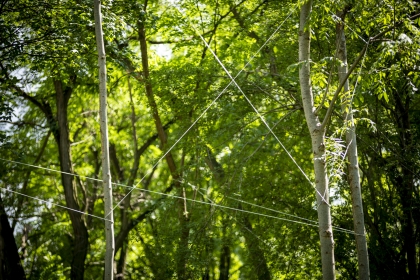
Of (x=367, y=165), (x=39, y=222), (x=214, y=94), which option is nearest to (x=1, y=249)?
(x=39, y=222)

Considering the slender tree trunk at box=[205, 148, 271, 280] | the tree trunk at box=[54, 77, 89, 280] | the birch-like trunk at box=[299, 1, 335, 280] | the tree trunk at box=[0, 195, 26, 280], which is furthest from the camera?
the tree trunk at box=[54, 77, 89, 280]

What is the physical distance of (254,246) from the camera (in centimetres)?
859

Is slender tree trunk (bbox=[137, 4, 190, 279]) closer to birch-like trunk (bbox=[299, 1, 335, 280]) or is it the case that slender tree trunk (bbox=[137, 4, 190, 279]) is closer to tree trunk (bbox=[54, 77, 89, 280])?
tree trunk (bbox=[54, 77, 89, 280])

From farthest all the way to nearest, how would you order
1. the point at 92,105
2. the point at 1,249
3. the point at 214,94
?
the point at 92,105 < the point at 1,249 < the point at 214,94

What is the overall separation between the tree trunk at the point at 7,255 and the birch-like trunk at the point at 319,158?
248 inches

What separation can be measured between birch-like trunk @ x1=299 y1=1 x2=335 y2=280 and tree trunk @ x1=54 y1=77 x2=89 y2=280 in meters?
5.73

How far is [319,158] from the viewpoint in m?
5.07

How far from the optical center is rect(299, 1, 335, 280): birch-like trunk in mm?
5078

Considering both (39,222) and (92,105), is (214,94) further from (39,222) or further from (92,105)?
(39,222)

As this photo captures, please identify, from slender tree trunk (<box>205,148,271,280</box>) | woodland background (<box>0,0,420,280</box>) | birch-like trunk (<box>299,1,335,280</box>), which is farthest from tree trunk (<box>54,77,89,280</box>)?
birch-like trunk (<box>299,1,335,280</box>)

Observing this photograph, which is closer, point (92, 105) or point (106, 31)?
point (106, 31)

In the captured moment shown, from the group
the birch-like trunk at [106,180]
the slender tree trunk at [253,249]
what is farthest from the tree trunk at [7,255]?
the birch-like trunk at [106,180]

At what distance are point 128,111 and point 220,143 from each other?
5.58 metres

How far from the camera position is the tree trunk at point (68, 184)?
9867 mm
